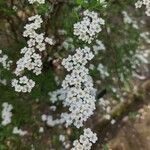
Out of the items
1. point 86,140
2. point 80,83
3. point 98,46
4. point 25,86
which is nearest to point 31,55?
point 25,86

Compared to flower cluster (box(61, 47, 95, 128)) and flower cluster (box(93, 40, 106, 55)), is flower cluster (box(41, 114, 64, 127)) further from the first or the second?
flower cluster (box(61, 47, 95, 128))

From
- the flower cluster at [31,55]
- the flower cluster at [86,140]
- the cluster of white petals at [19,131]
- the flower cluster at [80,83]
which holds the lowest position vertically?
the cluster of white petals at [19,131]

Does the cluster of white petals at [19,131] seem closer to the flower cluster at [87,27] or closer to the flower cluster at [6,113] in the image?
the flower cluster at [6,113]

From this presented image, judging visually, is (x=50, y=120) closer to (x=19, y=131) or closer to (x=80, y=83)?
(x=19, y=131)

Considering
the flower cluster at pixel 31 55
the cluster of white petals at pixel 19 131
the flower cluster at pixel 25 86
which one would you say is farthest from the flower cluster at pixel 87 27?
the cluster of white petals at pixel 19 131

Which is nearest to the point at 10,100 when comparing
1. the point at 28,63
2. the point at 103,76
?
the point at 103,76

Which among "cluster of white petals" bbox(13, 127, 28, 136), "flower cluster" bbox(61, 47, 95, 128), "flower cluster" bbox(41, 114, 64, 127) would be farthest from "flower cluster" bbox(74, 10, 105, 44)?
"cluster of white petals" bbox(13, 127, 28, 136)

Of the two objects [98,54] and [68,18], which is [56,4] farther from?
[98,54]

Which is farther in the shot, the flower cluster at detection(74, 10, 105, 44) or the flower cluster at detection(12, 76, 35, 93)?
the flower cluster at detection(12, 76, 35, 93)
